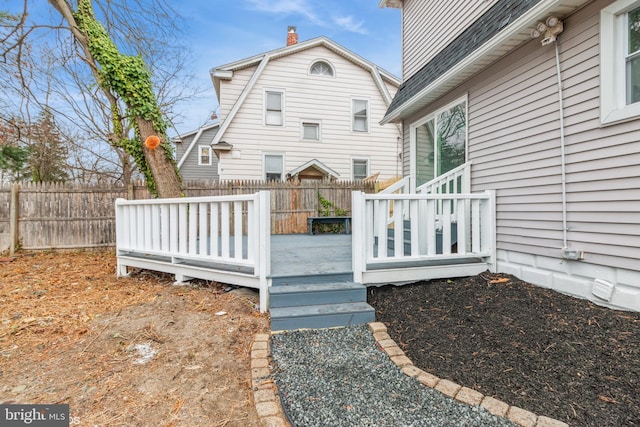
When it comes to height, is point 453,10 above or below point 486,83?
above

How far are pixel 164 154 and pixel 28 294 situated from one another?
3.00 m

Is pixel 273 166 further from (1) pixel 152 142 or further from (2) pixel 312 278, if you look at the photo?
(2) pixel 312 278

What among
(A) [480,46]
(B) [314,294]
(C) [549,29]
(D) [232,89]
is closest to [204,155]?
(D) [232,89]

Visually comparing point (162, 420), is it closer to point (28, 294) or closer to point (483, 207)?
point (28, 294)

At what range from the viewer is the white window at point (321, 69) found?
11453 mm

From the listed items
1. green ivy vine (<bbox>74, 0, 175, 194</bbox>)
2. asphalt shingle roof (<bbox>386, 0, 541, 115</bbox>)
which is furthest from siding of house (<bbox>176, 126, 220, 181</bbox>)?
asphalt shingle roof (<bbox>386, 0, 541, 115</bbox>)

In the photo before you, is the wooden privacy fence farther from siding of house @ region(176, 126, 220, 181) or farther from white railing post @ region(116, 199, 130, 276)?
siding of house @ region(176, 126, 220, 181)

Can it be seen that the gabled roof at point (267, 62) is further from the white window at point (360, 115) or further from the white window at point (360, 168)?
the white window at point (360, 168)

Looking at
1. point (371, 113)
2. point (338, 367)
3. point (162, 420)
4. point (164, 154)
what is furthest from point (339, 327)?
point (371, 113)

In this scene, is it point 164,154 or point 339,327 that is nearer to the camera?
point 339,327

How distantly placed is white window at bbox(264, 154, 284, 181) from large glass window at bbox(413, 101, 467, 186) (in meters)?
5.84

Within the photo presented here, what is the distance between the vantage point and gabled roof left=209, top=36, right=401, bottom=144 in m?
10.5

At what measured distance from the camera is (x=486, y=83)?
4367mm

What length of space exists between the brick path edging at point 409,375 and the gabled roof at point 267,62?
30.8 feet
